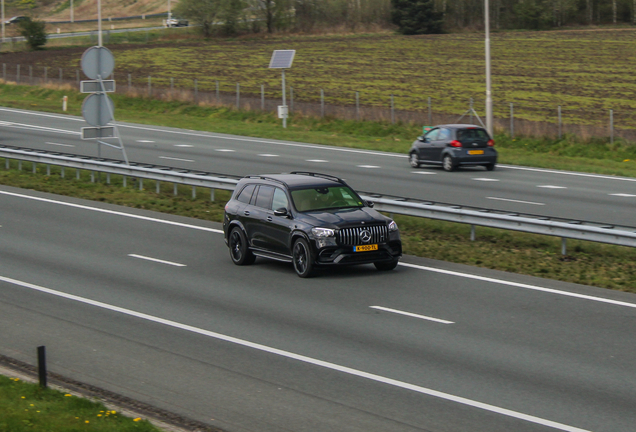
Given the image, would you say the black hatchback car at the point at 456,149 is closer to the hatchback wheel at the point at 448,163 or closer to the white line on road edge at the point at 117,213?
the hatchback wheel at the point at 448,163

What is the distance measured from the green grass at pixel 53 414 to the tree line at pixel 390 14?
3071 inches

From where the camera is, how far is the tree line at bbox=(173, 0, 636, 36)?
84938 millimetres

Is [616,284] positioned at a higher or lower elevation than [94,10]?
lower

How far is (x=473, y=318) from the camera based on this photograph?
11992 millimetres

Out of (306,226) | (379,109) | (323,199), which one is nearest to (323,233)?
(306,226)

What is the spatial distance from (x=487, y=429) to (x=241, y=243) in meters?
8.75

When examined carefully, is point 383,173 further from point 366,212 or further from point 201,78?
point 201,78

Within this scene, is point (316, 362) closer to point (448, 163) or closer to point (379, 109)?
point (448, 163)

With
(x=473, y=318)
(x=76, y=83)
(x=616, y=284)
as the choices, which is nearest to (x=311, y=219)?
(x=473, y=318)

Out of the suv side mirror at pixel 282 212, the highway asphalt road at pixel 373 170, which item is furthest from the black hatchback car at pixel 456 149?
the suv side mirror at pixel 282 212

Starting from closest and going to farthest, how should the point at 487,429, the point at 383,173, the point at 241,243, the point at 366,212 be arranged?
1. the point at 487,429
2. the point at 366,212
3. the point at 241,243
4. the point at 383,173

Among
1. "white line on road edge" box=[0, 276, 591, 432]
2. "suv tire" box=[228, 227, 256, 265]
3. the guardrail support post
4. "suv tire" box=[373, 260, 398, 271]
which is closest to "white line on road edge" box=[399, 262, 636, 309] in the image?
"suv tire" box=[373, 260, 398, 271]

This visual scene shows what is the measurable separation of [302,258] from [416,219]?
5.59 meters

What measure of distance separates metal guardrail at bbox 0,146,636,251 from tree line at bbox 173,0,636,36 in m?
61.0
